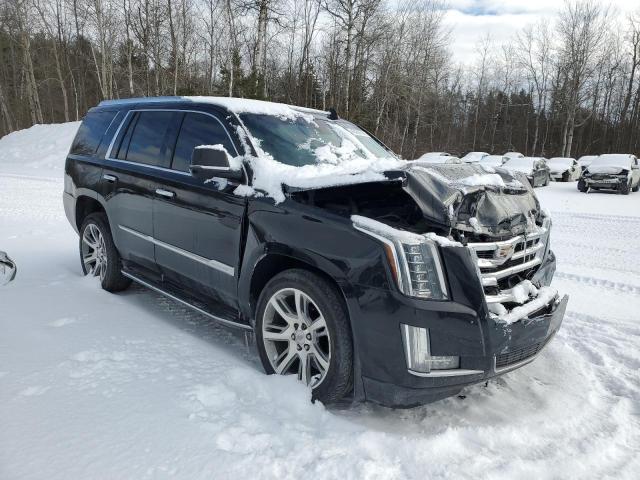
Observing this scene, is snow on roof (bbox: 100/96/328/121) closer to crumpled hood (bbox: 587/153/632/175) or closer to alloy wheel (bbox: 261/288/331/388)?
alloy wheel (bbox: 261/288/331/388)

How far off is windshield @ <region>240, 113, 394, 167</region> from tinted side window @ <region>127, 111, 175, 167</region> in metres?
0.84

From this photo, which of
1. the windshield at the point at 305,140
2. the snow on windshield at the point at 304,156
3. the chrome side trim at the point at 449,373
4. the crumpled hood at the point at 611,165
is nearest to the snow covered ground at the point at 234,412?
the chrome side trim at the point at 449,373

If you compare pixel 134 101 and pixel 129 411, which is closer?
pixel 129 411

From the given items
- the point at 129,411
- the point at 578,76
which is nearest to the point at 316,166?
the point at 129,411

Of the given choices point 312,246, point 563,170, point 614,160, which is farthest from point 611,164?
point 312,246

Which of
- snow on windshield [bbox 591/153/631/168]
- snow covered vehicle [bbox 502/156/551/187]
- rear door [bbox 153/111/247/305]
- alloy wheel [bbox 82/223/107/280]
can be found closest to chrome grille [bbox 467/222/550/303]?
rear door [bbox 153/111/247/305]

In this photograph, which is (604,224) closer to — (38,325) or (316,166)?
(316,166)

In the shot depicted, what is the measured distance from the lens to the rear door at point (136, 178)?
390cm

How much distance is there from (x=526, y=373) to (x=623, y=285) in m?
3.16

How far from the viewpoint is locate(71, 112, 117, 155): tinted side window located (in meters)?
4.73

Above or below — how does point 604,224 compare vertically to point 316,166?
below

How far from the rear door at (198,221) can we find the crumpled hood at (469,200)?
3.86 feet

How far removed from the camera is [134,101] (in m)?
4.52

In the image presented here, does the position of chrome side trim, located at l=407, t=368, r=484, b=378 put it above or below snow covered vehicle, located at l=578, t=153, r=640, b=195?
below
